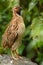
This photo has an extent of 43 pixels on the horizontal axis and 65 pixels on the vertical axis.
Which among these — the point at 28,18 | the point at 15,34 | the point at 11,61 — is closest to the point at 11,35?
the point at 15,34

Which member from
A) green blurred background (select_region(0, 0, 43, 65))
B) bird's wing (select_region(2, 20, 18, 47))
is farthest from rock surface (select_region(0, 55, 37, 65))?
green blurred background (select_region(0, 0, 43, 65))

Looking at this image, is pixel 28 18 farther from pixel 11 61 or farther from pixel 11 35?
pixel 11 61

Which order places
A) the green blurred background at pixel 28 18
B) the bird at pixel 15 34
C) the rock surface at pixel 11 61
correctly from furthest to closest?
1. the green blurred background at pixel 28 18
2. the rock surface at pixel 11 61
3. the bird at pixel 15 34

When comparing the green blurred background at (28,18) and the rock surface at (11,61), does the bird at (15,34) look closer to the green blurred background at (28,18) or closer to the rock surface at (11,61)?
the rock surface at (11,61)

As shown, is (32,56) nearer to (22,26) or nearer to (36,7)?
(36,7)

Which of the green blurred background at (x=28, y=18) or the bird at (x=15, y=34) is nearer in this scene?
the bird at (x=15, y=34)

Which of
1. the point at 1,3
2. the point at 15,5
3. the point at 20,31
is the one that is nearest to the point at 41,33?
the point at 20,31

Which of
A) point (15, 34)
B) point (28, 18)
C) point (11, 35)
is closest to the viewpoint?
point (15, 34)

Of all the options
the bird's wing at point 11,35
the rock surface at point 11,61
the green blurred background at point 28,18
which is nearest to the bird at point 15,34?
the bird's wing at point 11,35

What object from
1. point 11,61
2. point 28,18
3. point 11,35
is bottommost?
point 11,61

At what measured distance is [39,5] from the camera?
30.3 ft

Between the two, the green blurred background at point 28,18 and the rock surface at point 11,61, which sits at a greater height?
the green blurred background at point 28,18

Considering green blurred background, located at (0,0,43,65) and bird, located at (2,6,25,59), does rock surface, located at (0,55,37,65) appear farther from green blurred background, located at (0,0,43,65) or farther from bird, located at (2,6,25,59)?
green blurred background, located at (0,0,43,65)

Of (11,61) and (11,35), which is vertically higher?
(11,35)
